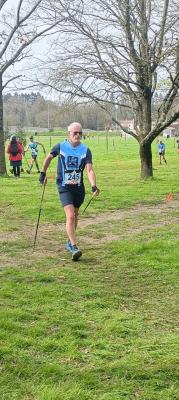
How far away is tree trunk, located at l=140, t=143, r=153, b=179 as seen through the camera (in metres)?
18.2

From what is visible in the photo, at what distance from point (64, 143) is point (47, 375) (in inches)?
167

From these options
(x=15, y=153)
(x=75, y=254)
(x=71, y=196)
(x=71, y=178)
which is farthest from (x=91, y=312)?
(x=15, y=153)

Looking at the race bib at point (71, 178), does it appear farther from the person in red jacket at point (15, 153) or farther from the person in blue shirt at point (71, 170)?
→ the person in red jacket at point (15, 153)

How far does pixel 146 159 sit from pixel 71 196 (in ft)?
37.0

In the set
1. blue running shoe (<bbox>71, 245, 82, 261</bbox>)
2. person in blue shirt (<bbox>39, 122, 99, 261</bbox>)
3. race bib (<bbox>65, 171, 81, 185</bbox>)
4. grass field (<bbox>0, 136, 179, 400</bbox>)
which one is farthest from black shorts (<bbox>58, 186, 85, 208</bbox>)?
grass field (<bbox>0, 136, 179, 400</bbox>)

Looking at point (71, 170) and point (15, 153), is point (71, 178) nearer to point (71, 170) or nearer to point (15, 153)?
point (71, 170)

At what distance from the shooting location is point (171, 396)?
11.5 ft

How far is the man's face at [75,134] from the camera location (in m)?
7.36

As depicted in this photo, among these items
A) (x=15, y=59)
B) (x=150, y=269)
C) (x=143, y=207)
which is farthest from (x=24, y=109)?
(x=150, y=269)

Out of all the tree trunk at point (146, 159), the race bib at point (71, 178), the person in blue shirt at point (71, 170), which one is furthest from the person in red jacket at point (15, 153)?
the race bib at point (71, 178)

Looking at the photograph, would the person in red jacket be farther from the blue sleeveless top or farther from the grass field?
the blue sleeveless top

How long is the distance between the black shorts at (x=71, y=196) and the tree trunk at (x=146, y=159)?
10.7 meters

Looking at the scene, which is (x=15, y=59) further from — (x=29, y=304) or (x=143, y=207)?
(x=29, y=304)

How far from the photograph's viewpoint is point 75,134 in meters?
7.38
